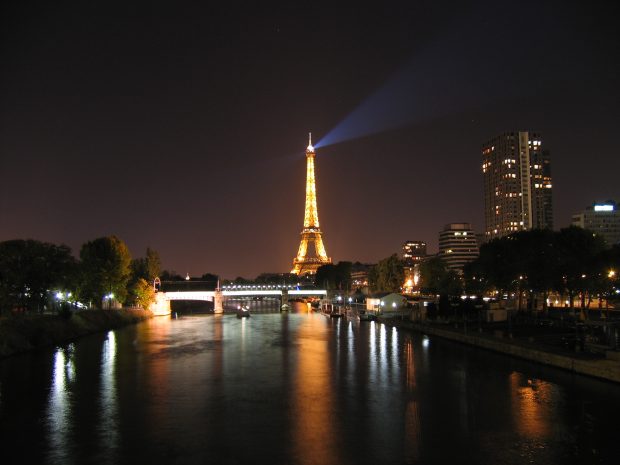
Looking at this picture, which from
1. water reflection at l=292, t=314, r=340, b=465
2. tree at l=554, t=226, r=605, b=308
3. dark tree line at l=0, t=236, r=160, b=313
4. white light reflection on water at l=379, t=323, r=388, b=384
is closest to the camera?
water reflection at l=292, t=314, r=340, b=465

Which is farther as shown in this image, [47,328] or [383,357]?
[47,328]

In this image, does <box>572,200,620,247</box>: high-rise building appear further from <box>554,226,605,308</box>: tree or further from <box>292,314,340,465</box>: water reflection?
<box>292,314,340,465</box>: water reflection

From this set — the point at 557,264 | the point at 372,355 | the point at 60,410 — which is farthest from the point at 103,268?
the point at 557,264

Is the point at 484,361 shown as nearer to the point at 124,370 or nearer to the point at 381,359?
the point at 381,359

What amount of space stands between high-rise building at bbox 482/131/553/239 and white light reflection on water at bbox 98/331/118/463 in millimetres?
138960

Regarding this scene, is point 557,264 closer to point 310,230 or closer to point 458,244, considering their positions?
point 310,230

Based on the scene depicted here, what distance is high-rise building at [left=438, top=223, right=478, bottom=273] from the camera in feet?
548

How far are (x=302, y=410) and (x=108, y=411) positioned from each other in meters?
7.11

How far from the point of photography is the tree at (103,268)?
57.5 meters

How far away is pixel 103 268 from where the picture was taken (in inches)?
2340

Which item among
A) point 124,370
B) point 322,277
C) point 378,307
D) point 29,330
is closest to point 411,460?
point 124,370

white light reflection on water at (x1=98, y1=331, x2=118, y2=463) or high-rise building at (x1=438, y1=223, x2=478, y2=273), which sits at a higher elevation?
high-rise building at (x1=438, y1=223, x2=478, y2=273)

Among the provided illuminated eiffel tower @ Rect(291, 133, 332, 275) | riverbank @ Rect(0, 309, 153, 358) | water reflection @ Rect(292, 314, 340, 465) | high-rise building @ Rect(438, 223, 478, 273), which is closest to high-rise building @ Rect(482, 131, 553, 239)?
high-rise building @ Rect(438, 223, 478, 273)

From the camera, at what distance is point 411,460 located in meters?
14.7
